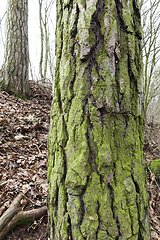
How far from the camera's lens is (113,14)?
959mm

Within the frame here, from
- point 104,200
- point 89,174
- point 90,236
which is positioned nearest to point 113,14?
point 89,174

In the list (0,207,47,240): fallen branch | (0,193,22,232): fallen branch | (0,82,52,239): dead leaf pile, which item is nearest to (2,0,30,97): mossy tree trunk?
(0,82,52,239): dead leaf pile

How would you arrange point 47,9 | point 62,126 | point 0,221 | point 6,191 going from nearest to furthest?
1. point 62,126
2. point 0,221
3. point 6,191
4. point 47,9

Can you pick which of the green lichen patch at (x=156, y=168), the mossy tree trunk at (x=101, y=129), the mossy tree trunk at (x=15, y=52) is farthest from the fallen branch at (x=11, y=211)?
the mossy tree trunk at (x=15, y=52)

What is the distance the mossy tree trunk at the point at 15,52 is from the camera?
4230 mm

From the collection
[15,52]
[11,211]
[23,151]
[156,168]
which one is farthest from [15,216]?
[15,52]

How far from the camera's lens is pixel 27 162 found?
7.91ft

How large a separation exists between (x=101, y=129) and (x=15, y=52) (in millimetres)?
4297

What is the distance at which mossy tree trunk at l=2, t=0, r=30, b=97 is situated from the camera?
4.23m

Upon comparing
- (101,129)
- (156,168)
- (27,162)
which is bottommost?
(156,168)

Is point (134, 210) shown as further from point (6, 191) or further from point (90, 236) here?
point (6, 191)

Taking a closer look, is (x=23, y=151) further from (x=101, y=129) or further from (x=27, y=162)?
(x=101, y=129)

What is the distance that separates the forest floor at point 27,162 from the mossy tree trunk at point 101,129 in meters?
0.90

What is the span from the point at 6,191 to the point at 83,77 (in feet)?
5.60
